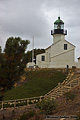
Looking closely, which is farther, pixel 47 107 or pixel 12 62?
pixel 47 107

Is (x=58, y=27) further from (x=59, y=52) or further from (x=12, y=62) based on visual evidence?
(x=12, y=62)

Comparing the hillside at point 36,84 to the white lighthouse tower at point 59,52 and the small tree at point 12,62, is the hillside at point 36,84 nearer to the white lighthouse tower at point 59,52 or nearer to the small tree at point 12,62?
the white lighthouse tower at point 59,52

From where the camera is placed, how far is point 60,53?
32.4 m

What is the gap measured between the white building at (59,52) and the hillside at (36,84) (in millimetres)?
5105

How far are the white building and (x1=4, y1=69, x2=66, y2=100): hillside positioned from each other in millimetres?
5105

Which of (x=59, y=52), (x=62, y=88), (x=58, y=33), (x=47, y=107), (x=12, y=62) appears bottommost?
(x=47, y=107)

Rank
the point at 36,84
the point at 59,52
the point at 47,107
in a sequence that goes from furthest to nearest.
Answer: the point at 59,52, the point at 36,84, the point at 47,107

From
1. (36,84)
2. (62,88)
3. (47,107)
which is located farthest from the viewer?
(36,84)

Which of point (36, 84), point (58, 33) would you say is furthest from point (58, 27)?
point (36, 84)

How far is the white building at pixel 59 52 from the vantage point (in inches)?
1261

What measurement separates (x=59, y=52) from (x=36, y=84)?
36.6 feet

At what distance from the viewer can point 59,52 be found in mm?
32531

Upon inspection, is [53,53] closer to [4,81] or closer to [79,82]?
[79,82]

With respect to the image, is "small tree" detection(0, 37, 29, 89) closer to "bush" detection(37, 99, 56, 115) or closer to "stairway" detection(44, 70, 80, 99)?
"bush" detection(37, 99, 56, 115)
